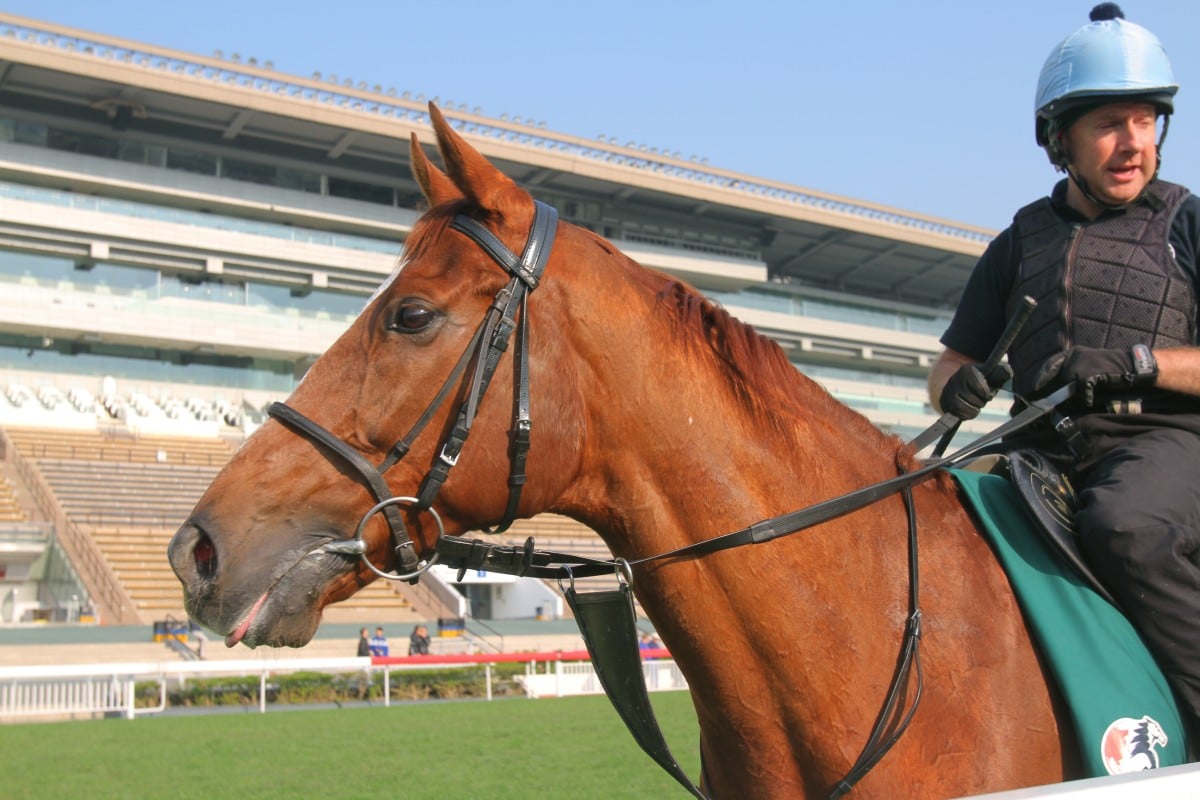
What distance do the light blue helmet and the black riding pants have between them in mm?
889

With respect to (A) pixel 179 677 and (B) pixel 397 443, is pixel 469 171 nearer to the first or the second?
(B) pixel 397 443

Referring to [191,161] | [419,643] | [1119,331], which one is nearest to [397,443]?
[1119,331]

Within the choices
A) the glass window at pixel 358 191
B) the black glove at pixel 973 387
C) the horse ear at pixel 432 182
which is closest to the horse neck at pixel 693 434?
the black glove at pixel 973 387

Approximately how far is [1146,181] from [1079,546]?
95cm

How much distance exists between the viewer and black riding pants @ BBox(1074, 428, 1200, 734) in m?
2.29

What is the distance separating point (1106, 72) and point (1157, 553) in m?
1.15

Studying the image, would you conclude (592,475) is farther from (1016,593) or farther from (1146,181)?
(1146,181)

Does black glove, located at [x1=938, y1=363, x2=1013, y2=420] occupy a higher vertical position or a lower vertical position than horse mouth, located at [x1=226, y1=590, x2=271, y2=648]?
higher

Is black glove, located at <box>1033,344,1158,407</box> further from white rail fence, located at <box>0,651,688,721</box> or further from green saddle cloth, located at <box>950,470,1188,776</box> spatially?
white rail fence, located at <box>0,651,688,721</box>

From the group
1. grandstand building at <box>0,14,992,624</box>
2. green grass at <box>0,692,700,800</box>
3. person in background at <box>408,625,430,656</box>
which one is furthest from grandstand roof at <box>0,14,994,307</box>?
green grass at <box>0,692,700,800</box>

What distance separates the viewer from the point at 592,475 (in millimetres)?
2311

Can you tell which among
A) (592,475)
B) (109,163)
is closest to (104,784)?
(592,475)

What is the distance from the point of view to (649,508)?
2.30 meters

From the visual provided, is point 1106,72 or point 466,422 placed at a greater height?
point 1106,72
